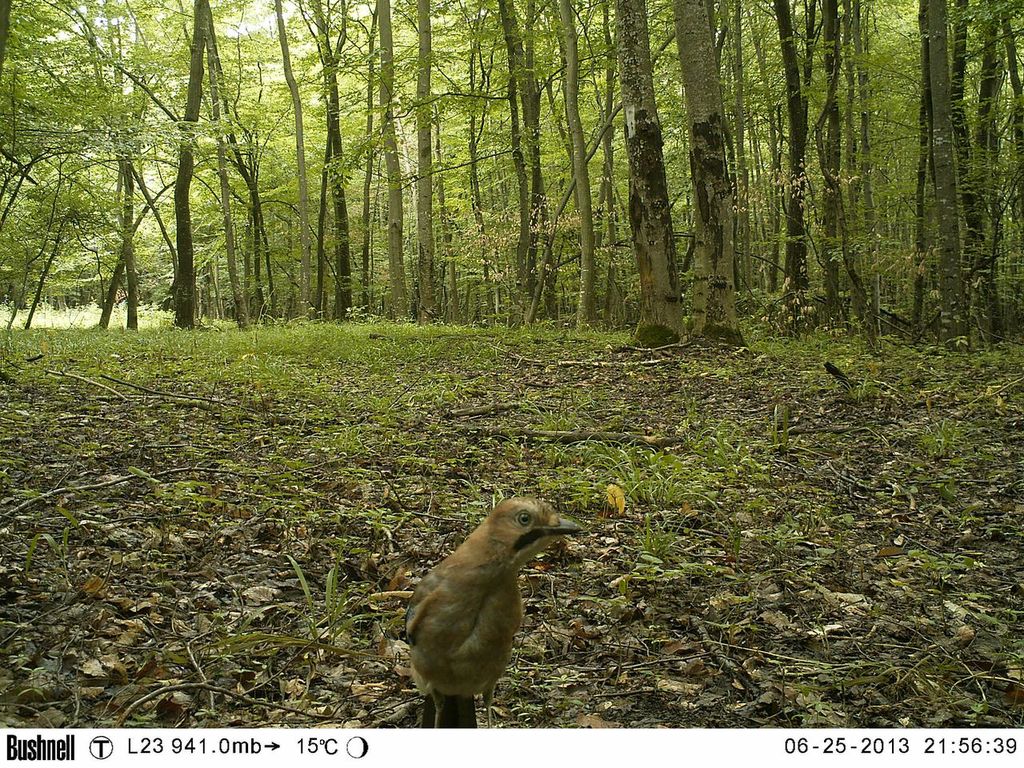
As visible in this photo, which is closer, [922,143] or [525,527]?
[525,527]

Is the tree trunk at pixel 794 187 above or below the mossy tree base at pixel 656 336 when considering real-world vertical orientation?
above

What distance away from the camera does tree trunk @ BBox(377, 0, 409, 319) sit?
1450 centimetres

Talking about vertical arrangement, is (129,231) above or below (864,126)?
below

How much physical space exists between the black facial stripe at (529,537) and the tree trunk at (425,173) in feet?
45.7

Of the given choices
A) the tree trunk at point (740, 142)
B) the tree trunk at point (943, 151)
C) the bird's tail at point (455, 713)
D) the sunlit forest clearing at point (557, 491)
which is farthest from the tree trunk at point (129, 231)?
the bird's tail at point (455, 713)

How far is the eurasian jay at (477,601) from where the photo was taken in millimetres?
1546

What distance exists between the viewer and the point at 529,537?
60.5 inches

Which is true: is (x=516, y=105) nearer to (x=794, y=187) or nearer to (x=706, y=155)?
(x=794, y=187)

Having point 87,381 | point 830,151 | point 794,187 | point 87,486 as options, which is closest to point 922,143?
point 830,151

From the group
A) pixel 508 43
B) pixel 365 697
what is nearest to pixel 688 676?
pixel 365 697

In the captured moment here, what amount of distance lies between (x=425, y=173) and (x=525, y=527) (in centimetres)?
1436

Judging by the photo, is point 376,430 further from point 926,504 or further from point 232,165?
point 232,165

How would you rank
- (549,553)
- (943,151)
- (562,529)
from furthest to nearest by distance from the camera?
(943,151), (549,553), (562,529)
